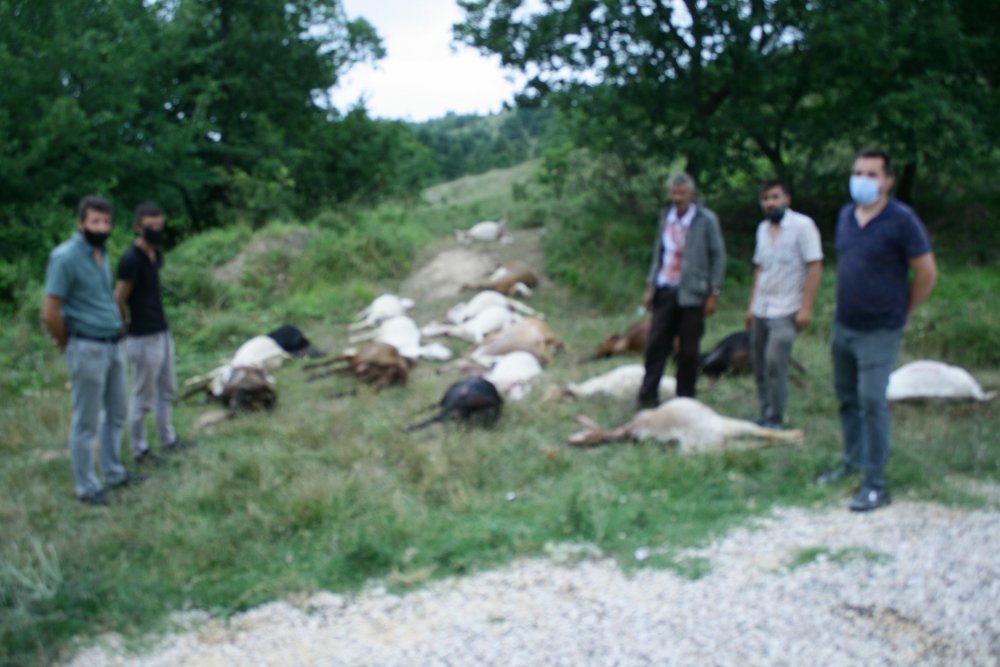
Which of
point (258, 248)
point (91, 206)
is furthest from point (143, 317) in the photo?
point (258, 248)

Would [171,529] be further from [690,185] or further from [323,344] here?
[323,344]

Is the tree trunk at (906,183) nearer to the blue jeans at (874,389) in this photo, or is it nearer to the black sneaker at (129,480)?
the blue jeans at (874,389)

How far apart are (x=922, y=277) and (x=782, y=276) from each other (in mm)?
1321

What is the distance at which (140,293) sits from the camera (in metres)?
6.04

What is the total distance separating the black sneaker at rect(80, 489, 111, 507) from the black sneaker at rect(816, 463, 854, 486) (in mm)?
4235

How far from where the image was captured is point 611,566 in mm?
4105

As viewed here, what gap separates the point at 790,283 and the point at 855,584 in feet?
8.21

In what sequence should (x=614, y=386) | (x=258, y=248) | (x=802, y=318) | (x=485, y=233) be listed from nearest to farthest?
(x=802, y=318) → (x=614, y=386) → (x=258, y=248) → (x=485, y=233)

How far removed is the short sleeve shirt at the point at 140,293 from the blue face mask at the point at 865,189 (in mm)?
4555

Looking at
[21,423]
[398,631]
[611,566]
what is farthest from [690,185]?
[21,423]

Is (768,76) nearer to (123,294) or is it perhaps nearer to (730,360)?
(730,360)

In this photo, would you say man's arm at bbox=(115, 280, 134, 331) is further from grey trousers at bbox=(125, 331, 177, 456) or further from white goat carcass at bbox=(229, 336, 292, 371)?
white goat carcass at bbox=(229, 336, 292, 371)

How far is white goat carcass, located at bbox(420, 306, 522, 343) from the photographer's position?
10.1 metres

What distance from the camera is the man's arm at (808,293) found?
5.61m
